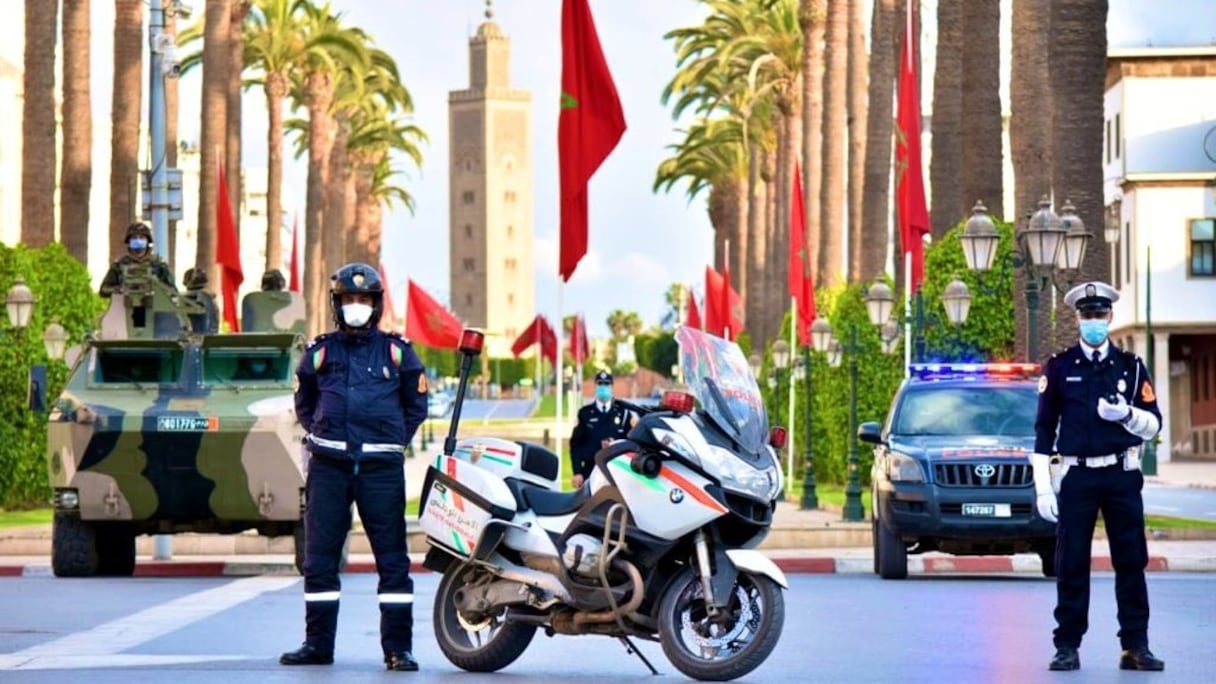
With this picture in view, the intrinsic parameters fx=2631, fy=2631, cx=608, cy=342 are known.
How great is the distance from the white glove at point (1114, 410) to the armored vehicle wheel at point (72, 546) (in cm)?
1189

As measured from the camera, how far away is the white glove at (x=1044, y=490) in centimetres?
1389

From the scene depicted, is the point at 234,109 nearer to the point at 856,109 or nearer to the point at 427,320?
the point at 427,320

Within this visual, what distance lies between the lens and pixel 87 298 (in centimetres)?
4219

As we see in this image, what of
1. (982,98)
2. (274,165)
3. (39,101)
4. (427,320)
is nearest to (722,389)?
(982,98)

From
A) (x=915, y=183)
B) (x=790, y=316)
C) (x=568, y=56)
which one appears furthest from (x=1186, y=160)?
(x=568, y=56)

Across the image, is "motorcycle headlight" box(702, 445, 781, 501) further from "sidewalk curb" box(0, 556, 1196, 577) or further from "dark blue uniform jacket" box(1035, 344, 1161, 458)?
"sidewalk curb" box(0, 556, 1196, 577)

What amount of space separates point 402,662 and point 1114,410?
389 cm

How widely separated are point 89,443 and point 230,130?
3972 cm

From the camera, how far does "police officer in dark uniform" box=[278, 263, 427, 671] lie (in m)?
13.4

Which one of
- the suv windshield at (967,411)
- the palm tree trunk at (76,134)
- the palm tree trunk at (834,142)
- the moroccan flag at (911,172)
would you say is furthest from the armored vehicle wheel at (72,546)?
the palm tree trunk at (834,142)

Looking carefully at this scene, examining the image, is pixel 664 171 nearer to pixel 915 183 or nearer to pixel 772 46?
pixel 772 46

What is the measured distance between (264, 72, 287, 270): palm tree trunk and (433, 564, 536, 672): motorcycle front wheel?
59.1 m

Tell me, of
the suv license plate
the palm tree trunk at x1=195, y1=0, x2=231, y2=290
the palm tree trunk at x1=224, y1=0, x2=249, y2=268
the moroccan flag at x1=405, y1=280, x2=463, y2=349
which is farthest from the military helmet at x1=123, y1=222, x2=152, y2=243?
the palm tree trunk at x1=224, y1=0, x2=249, y2=268

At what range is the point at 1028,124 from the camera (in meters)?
37.2
